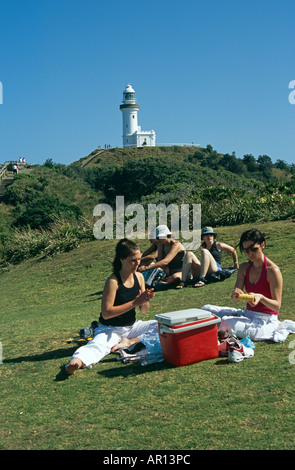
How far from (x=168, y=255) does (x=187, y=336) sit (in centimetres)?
454

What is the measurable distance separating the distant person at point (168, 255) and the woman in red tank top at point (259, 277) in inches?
148

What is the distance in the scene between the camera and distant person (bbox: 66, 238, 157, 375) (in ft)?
17.0

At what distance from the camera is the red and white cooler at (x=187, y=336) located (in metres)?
4.76

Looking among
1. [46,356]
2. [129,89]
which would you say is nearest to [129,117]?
[129,89]

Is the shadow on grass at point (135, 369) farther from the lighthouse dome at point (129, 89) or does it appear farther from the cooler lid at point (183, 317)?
the lighthouse dome at point (129, 89)

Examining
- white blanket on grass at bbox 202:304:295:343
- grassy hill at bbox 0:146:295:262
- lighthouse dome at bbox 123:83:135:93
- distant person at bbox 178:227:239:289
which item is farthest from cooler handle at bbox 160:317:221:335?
lighthouse dome at bbox 123:83:135:93

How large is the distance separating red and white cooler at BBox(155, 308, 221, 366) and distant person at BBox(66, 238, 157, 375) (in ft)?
1.28

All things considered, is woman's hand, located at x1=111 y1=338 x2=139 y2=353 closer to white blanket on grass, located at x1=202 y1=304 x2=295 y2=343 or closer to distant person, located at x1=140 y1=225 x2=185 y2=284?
white blanket on grass, located at x1=202 y1=304 x2=295 y2=343

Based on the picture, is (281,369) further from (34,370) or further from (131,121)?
(131,121)

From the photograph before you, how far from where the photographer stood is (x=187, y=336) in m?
4.80

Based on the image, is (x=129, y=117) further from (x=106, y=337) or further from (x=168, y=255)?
(x=106, y=337)

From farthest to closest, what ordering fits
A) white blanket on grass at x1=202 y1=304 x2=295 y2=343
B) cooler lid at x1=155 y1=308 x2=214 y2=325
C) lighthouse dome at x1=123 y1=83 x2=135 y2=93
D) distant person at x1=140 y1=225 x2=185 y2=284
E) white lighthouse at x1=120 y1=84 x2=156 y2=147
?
lighthouse dome at x1=123 y1=83 x2=135 y2=93
white lighthouse at x1=120 y1=84 x2=156 y2=147
distant person at x1=140 y1=225 x2=185 y2=284
white blanket on grass at x1=202 y1=304 x2=295 y2=343
cooler lid at x1=155 y1=308 x2=214 y2=325
